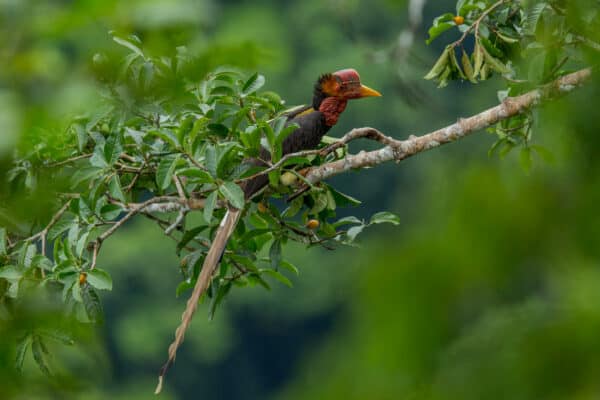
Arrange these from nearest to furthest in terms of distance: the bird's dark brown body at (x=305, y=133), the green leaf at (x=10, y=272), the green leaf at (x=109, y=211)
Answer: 1. the green leaf at (x=10, y=272)
2. the green leaf at (x=109, y=211)
3. the bird's dark brown body at (x=305, y=133)

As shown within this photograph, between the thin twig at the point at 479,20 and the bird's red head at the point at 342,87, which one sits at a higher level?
the bird's red head at the point at 342,87

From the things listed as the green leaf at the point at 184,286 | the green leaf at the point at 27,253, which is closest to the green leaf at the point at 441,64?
the green leaf at the point at 184,286

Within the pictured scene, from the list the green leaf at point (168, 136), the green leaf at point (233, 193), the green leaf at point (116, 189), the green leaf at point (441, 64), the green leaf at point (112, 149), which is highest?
the green leaf at point (441, 64)

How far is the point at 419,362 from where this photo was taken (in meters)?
0.49

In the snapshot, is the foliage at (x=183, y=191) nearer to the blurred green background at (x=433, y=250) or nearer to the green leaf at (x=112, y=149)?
the green leaf at (x=112, y=149)

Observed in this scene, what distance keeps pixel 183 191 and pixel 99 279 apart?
322 millimetres

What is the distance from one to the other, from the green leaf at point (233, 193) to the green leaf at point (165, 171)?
0.12 meters

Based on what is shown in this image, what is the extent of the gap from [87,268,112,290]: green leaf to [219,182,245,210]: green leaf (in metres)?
0.34

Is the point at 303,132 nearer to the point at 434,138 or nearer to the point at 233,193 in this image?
the point at 434,138

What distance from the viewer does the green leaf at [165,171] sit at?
2.06m

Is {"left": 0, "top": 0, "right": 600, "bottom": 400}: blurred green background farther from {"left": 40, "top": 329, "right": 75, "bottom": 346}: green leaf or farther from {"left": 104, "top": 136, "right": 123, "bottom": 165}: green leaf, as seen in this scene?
{"left": 104, "top": 136, "right": 123, "bottom": 165}: green leaf

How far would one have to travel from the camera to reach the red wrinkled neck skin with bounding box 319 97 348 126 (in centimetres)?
304

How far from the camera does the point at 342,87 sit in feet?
10.5

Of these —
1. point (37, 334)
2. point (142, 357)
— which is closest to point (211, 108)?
point (37, 334)
